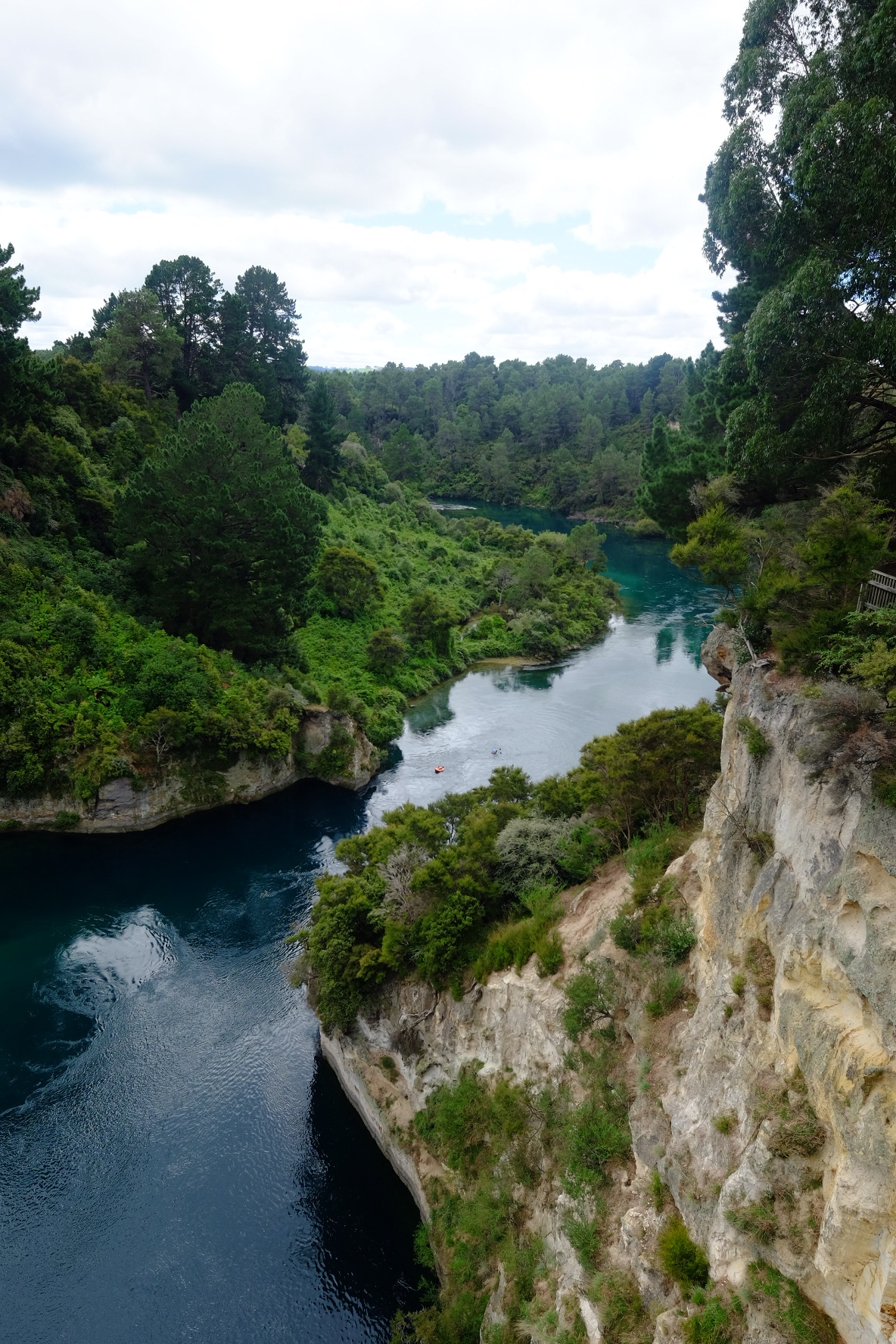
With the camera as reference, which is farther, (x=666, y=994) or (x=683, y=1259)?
(x=666, y=994)

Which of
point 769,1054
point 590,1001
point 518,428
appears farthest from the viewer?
point 518,428

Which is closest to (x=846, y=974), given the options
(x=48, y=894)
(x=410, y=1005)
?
(x=410, y=1005)

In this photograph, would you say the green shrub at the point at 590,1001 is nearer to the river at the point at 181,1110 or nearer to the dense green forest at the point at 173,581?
the river at the point at 181,1110

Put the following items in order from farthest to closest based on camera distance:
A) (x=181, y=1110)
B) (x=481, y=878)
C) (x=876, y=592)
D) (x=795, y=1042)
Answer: (x=181, y=1110)
(x=481, y=878)
(x=876, y=592)
(x=795, y=1042)

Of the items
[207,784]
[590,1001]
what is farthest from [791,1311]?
[207,784]

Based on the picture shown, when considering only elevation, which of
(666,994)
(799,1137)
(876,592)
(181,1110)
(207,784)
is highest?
(876,592)

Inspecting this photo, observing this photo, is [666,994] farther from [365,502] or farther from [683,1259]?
[365,502]

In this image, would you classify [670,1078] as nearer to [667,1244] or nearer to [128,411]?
[667,1244]
